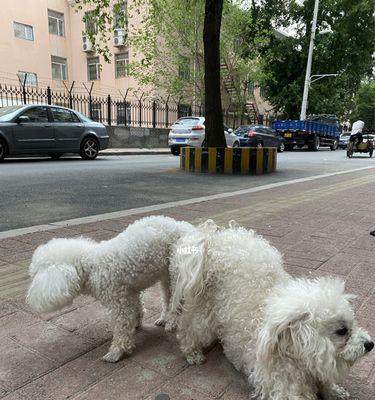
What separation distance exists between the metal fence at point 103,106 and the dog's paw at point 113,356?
1679 cm

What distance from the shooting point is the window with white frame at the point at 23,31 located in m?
28.4

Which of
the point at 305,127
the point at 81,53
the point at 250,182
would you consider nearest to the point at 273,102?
the point at 305,127

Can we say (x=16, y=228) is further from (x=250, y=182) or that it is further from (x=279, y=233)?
(x=250, y=182)

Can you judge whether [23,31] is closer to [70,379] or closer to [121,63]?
[121,63]

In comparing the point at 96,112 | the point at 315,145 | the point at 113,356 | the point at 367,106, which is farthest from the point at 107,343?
the point at 367,106

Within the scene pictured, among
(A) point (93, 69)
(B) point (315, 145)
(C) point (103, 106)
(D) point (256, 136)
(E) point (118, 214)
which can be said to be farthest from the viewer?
(A) point (93, 69)

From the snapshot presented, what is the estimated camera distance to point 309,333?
5.23ft

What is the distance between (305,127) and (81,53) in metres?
18.9

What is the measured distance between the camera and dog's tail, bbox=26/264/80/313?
201 cm

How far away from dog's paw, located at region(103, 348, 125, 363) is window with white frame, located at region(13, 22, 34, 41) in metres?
31.0

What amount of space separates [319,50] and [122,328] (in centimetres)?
3364

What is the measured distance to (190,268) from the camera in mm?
2027

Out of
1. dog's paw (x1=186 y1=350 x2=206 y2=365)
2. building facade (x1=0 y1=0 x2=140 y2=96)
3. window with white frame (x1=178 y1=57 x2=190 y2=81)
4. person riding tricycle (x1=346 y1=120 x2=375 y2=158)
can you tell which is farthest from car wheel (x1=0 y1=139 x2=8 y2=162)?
window with white frame (x1=178 y1=57 x2=190 y2=81)

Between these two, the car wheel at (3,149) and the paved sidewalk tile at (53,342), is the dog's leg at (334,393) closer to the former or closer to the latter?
the paved sidewalk tile at (53,342)
